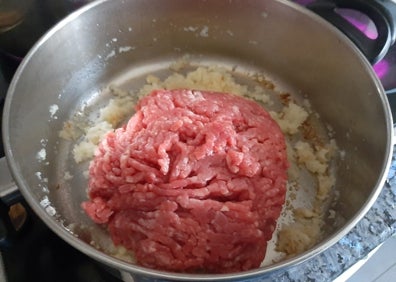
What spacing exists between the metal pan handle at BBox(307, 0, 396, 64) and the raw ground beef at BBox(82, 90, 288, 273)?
11.2 inches

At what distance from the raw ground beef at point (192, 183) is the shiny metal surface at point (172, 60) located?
108 mm

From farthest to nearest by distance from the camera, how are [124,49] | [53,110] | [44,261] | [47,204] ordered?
[124,49] < [53,110] < [47,204] < [44,261]

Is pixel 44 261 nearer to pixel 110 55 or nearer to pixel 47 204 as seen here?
pixel 47 204

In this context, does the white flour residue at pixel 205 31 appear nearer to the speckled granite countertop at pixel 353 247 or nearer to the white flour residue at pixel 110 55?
the white flour residue at pixel 110 55

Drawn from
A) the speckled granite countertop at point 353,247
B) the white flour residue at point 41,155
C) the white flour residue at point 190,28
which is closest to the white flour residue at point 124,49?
the white flour residue at point 190,28

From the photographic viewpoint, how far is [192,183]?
99 centimetres

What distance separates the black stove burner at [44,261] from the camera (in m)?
0.88

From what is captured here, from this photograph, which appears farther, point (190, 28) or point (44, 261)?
point (190, 28)

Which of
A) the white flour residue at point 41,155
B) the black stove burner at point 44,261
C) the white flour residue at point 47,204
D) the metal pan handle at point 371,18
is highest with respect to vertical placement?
the metal pan handle at point 371,18

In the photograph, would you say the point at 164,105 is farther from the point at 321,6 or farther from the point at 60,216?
the point at 321,6

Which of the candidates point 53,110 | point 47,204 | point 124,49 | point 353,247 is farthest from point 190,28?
point 353,247

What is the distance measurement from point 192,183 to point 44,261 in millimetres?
330

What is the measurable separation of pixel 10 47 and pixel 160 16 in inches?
15.0

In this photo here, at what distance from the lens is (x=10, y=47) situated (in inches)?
44.4
